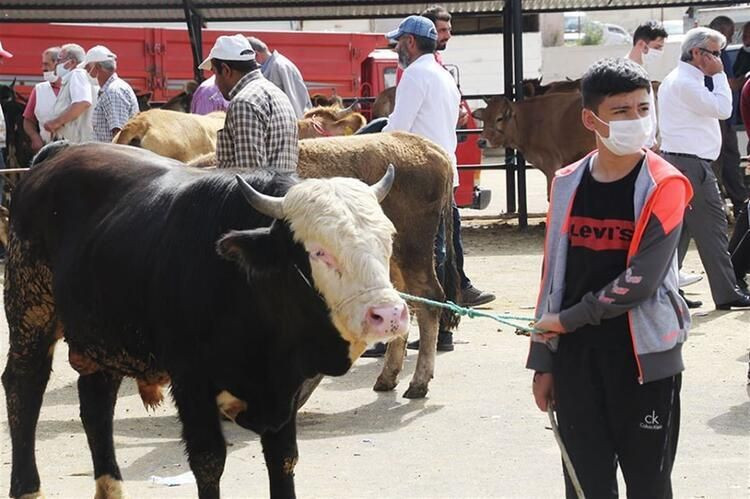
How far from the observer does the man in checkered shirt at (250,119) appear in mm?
6680

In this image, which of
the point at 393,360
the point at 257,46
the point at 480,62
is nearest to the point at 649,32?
the point at 257,46

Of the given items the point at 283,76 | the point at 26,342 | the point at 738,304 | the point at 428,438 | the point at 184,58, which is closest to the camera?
the point at 26,342

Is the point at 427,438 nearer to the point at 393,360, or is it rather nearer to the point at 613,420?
the point at 393,360

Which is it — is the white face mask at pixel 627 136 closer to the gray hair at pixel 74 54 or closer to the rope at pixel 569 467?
the rope at pixel 569 467

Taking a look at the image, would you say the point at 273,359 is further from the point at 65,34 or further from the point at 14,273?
the point at 65,34

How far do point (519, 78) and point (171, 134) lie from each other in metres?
6.55

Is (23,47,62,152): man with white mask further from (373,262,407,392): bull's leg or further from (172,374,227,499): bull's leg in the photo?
(172,374,227,499): bull's leg

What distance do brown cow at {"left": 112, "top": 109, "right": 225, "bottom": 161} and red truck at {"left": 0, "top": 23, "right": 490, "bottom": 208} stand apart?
25.3 ft

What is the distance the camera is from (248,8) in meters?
15.8

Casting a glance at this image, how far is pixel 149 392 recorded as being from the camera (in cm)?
600

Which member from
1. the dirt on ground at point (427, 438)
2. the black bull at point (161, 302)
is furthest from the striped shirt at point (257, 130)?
the dirt on ground at point (427, 438)

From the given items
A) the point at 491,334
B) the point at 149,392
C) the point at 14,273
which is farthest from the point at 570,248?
the point at 491,334

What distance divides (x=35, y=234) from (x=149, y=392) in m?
0.92

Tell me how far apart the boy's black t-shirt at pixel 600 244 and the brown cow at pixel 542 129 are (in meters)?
11.0
